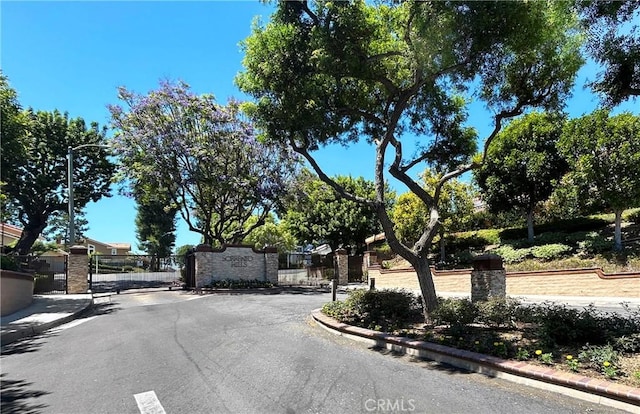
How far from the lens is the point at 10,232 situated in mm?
40344

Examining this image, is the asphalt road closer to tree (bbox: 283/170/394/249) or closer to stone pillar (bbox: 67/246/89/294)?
stone pillar (bbox: 67/246/89/294)

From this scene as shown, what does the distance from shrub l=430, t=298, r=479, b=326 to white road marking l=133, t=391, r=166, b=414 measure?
206 inches

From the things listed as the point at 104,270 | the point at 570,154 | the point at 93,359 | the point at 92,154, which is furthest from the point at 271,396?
the point at 104,270

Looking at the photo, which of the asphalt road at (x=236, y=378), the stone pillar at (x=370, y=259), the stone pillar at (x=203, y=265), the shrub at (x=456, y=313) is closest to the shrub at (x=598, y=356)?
the asphalt road at (x=236, y=378)

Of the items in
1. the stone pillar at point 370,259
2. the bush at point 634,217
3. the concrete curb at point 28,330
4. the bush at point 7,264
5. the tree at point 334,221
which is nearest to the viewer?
the concrete curb at point 28,330

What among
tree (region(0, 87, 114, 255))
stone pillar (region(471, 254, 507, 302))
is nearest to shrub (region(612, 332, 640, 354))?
stone pillar (region(471, 254, 507, 302))

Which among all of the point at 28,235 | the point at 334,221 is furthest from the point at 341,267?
the point at 28,235

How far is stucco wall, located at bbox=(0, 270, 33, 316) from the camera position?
13.4 meters

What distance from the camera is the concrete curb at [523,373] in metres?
4.96

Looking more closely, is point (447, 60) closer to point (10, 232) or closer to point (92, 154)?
point (92, 154)

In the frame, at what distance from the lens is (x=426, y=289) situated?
31.7 ft

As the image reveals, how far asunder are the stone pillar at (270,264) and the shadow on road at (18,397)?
18.4 metres

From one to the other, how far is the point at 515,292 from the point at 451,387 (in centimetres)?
1394

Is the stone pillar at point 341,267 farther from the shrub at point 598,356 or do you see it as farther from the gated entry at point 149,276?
the shrub at point 598,356
